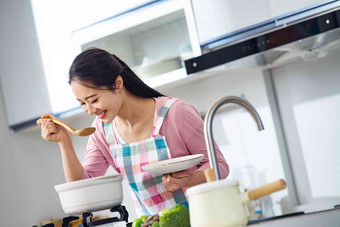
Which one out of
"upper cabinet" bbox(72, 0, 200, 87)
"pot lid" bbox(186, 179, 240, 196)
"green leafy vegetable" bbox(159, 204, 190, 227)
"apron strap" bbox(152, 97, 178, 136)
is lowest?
"green leafy vegetable" bbox(159, 204, 190, 227)

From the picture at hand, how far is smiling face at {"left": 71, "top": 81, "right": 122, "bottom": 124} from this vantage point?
148 centimetres

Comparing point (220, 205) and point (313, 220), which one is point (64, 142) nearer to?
point (220, 205)

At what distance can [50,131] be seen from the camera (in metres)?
1.49

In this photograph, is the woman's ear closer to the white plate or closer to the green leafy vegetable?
the white plate

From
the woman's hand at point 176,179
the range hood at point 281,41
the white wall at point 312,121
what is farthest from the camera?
the white wall at point 312,121

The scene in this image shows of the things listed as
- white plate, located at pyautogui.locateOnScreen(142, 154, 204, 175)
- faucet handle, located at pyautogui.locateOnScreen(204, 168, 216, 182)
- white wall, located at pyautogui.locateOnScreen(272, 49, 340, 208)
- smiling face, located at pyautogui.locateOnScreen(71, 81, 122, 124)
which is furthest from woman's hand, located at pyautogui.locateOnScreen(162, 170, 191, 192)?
white wall, located at pyautogui.locateOnScreen(272, 49, 340, 208)

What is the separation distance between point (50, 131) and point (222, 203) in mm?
706

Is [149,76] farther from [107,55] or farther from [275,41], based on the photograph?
[107,55]

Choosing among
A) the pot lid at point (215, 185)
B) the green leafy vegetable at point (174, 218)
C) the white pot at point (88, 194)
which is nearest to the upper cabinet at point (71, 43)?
the white pot at point (88, 194)

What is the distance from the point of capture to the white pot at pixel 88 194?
1.36 m

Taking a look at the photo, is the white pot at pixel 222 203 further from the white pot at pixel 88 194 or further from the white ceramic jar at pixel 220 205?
the white pot at pixel 88 194

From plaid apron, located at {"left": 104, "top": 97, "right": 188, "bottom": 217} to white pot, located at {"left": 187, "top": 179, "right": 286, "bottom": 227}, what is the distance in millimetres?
588

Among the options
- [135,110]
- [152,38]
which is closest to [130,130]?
[135,110]

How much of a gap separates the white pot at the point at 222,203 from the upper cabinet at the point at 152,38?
1561 mm
